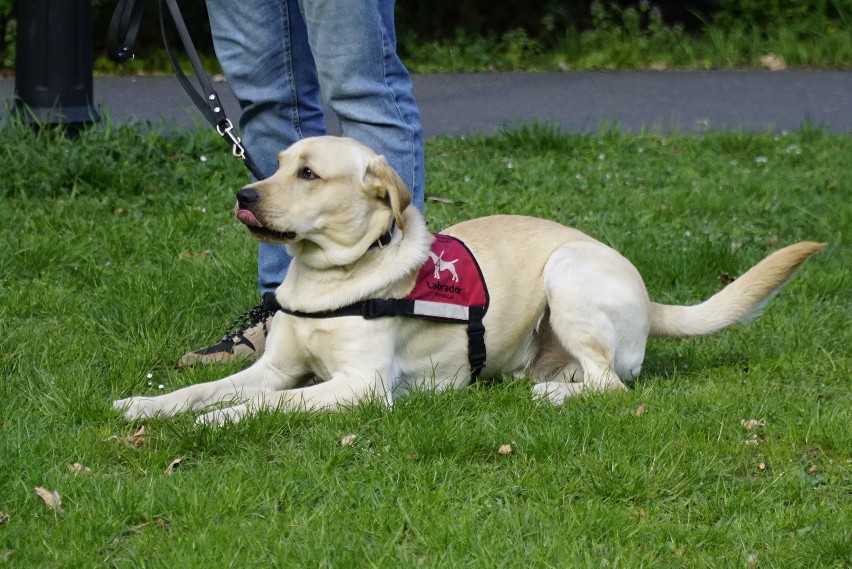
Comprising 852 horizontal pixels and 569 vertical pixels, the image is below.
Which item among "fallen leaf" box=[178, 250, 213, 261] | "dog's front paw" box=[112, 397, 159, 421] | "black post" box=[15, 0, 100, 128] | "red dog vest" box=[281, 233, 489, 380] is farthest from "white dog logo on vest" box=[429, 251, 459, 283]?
"black post" box=[15, 0, 100, 128]

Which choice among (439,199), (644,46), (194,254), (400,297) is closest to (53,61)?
(194,254)

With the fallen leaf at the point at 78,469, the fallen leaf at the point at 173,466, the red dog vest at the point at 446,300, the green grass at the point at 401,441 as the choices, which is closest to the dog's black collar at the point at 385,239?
the red dog vest at the point at 446,300

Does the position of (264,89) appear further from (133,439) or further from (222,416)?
(133,439)

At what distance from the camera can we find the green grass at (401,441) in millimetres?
2869

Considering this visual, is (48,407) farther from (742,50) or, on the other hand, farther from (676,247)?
(742,50)

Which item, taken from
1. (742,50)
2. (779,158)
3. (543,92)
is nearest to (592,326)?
(779,158)

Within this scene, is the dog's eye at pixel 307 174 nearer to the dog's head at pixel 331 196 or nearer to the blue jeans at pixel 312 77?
the dog's head at pixel 331 196

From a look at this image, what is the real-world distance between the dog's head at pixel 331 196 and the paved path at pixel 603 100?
4.03 metres

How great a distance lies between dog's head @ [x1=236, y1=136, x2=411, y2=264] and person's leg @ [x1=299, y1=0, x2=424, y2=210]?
26cm

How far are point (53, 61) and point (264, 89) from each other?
285 centimetres

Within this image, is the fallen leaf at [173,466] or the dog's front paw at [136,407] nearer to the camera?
the fallen leaf at [173,466]

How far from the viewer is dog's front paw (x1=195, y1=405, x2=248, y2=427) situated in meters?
3.48

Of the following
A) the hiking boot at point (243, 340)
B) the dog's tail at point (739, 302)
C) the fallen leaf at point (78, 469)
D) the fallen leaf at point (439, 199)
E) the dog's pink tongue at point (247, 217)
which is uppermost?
the dog's pink tongue at point (247, 217)

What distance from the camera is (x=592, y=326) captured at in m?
4.11
